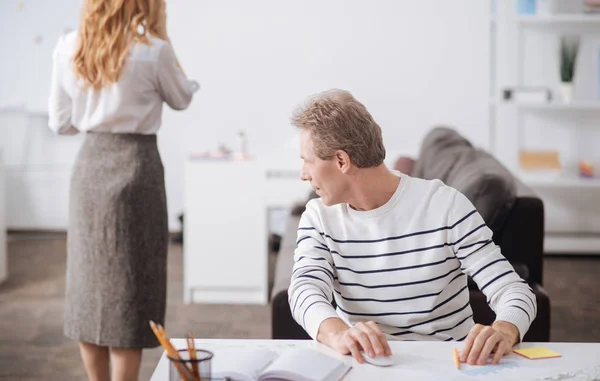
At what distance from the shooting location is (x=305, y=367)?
52.6 inches

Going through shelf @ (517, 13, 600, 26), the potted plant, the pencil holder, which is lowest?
the pencil holder

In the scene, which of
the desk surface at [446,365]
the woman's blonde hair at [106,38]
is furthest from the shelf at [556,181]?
the desk surface at [446,365]

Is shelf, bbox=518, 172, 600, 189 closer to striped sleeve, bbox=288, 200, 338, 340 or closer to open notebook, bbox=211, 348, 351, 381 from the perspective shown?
striped sleeve, bbox=288, 200, 338, 340

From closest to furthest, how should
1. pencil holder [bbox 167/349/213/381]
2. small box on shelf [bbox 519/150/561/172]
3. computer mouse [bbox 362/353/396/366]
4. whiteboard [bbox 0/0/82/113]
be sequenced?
pencil holder [bbox 167/349/213/381], computer mouse [bbox 362/353/396/366], small box on shelf [bbox 519/150/561/172], whiteboard [bbox 0/0/82/113]

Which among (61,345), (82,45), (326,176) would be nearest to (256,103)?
(61,345)

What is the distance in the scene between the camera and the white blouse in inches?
99.4

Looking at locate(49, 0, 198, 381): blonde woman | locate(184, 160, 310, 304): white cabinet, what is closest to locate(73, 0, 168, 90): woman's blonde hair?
locate(49, 0, 198, 381): blonde woman

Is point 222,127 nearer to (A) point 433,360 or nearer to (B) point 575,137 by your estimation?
(B) point 575,137

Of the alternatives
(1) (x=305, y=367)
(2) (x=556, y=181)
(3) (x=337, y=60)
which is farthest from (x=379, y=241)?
(3) (x=337, y=60)

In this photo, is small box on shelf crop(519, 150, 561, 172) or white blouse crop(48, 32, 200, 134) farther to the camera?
small box on shelf crop(519, 150, 561, 172)

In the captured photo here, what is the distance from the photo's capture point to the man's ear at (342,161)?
1.73 meters

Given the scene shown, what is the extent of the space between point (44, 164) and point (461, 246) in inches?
187

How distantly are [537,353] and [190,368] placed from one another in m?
0.62

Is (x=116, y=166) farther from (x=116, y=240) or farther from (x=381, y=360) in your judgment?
(x=381, y=360)
